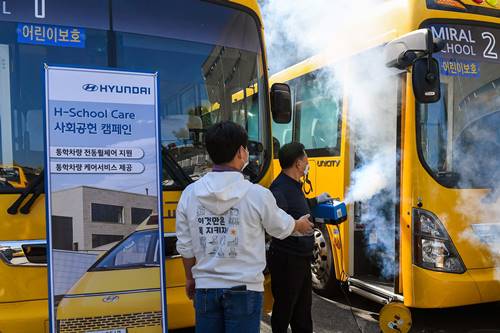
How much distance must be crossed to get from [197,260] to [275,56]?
15.3ft

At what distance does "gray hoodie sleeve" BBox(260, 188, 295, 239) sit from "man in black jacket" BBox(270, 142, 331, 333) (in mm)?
827

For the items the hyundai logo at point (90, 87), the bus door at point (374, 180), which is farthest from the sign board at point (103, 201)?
the bus door at point (374, 180)

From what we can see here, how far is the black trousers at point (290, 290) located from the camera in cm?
333

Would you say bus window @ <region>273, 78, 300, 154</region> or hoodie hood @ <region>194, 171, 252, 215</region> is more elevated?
bus window @ <region>273, 78, 300, 154</region>

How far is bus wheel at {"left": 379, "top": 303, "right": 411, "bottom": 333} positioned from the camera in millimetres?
3646

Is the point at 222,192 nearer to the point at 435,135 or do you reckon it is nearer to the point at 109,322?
the point at 109,322

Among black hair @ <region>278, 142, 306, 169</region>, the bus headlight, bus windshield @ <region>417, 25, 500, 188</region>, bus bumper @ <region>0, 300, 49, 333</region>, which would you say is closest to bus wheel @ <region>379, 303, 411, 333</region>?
the bus headlight

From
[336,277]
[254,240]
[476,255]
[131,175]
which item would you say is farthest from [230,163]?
[336,277]

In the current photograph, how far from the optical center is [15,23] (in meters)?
2.81

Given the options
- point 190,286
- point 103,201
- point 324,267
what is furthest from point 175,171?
point 324,267

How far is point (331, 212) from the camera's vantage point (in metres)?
3.38

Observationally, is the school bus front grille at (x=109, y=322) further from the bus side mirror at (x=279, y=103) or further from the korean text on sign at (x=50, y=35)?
the bus side mirror at (x=279, y=103)

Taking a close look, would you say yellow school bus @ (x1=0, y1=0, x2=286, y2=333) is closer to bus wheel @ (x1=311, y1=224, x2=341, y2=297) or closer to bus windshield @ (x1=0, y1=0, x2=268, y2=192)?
bus windshield @ (x1=0, y1=0, x2=268, y2=192)

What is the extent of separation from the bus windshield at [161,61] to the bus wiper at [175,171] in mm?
30
